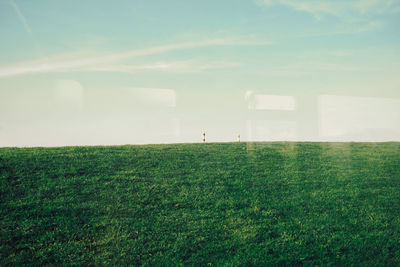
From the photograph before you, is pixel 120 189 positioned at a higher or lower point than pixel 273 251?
higher

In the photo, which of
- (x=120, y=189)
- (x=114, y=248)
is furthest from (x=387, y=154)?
(x=114, y=248)

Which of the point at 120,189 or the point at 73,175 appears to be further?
the point at 73,175

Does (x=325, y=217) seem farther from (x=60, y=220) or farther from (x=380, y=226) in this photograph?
(x=60, y=220)

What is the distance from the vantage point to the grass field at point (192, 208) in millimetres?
8727

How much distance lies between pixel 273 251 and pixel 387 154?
17950mm

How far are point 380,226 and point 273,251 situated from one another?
4731 millimetres

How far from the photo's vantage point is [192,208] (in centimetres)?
1172

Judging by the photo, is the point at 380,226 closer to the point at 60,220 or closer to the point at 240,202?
the point at 240,202

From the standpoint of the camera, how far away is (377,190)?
564 inches

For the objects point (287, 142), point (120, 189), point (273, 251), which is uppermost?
point (287, 142)

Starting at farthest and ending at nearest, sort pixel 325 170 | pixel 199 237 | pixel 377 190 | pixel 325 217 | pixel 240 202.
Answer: pixel 325 170, pixel 377 190, pixel 240 202, pixel 325 217, pixel 199 237

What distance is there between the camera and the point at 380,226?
422 inches

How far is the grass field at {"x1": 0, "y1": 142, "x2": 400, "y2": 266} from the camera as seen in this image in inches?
344

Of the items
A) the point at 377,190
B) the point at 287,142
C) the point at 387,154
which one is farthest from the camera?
the point at 287,142
